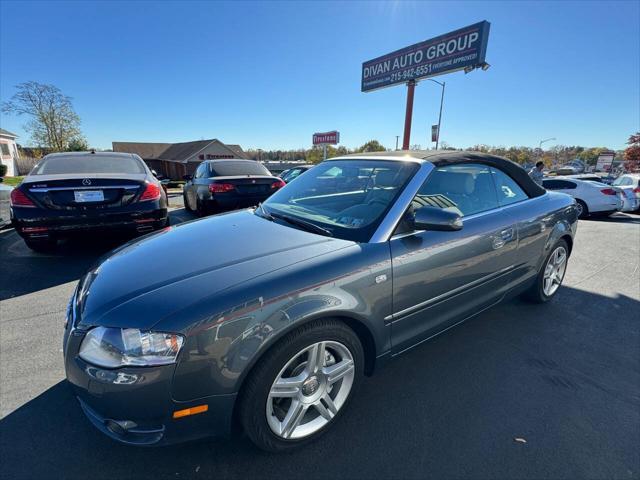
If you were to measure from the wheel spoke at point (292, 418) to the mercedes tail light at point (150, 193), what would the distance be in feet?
11.9

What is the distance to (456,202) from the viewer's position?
2557 mm

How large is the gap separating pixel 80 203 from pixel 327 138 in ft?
108

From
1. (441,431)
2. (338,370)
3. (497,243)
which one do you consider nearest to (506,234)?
(497,243)

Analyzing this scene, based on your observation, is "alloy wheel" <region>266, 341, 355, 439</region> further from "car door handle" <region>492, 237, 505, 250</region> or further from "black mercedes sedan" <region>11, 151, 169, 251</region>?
"black mercedes sedan" <region>11, 151, 169, 251</region>

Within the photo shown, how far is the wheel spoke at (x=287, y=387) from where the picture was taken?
1587 millimetres

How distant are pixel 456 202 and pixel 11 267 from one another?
539cm

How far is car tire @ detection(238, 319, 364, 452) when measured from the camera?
1.50 metres

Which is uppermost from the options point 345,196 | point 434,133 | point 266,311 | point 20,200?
point 434,133

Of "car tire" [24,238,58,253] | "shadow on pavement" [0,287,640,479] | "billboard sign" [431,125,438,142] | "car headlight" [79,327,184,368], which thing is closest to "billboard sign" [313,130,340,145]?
"billboard sign" [431,125,438,142]

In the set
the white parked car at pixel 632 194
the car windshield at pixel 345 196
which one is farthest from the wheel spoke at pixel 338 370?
the white parked car at pixel 632 194

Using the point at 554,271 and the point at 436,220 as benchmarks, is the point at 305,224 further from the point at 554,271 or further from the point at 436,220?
the point at 554,271

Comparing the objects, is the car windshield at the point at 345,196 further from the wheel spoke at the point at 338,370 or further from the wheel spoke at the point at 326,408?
the wheel spoke at the point at 326,408

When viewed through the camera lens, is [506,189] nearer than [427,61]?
Yes

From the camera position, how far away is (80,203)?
13.0 feet
